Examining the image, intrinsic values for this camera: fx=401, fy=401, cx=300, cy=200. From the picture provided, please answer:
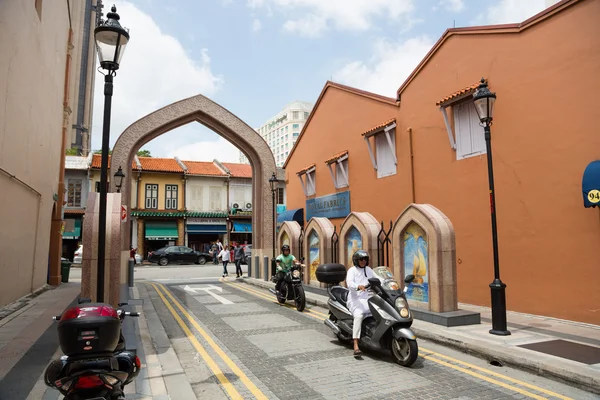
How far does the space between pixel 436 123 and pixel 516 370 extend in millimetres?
7798

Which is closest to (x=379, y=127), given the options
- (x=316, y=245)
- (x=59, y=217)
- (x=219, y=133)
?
(x=316, y=245)

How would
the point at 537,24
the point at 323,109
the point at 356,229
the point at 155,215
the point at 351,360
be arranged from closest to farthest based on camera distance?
the point at 351,360 → the point at 537,24 → the point at 356,229 → the point at 323,109 → the point at 155,215

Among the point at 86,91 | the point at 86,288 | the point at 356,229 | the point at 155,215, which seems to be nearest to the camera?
the point at 86,288

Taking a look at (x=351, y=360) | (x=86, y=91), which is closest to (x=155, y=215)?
(x=351, y=360)

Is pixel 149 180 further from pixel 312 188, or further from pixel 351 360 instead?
pixel 351 360

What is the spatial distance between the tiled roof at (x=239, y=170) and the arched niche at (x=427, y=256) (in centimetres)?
3143

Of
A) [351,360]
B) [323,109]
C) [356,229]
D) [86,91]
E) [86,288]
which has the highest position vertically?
[86,91]

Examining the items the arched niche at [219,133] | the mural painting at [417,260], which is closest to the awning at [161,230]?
the arched niche at [219,133]

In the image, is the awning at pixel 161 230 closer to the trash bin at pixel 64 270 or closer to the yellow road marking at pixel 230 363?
the trash bin at pixel 64 270

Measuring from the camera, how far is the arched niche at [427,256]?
8133 mm

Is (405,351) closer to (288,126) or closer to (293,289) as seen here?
(293,289)

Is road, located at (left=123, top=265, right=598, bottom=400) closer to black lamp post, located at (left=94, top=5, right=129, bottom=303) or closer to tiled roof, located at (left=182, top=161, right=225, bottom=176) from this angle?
black lamp post, located at (left=94, top=5, right=129, bottom=303)

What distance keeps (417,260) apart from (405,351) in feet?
11.3

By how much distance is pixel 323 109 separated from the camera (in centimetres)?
1912
